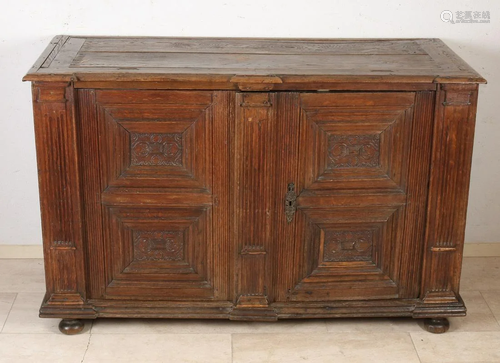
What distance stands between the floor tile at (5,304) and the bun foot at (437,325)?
1387 mm

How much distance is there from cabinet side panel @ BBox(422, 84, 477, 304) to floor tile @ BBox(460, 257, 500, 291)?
0.39m

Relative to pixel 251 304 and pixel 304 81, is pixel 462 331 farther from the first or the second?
pixel 304 81

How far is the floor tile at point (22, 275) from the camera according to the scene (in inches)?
135

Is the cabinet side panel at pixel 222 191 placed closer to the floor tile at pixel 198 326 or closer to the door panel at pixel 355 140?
the floor tile at pixel 198 326

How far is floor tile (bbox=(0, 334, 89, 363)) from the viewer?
2986mm

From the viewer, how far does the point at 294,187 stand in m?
2.99

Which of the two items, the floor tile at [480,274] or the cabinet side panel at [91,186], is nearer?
the cabinet side panel at [91,186]

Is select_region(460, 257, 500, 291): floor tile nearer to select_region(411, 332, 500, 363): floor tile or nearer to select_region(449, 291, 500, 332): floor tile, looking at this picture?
select_region(449, 291, 500, 332): floor tile

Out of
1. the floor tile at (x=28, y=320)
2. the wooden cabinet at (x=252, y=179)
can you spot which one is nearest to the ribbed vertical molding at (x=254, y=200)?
the wooden cabinet at (x=252, y=179)

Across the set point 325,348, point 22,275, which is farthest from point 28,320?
point 325,348

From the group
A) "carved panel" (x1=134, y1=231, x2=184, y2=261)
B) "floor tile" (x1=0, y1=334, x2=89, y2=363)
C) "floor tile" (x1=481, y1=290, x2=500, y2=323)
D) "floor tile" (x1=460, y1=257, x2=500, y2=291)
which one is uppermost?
"carved panel" (x1=134, y1=231, x2=184, y2=261)

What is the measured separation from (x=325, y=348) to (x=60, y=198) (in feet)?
3.10

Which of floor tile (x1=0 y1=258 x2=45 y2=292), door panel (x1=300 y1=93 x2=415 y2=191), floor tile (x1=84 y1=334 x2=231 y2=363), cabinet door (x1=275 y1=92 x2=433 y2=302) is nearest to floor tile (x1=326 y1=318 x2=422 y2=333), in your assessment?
cabinet door (x1=275 y1=92 x2=433 y2=302)

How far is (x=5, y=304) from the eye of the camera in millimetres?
3316
